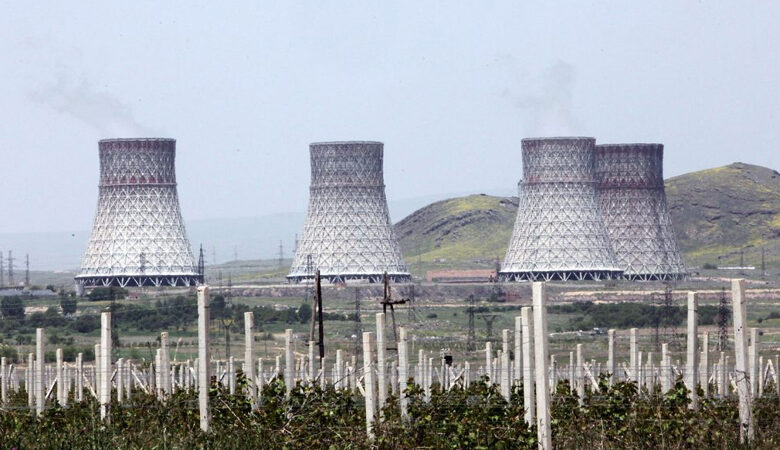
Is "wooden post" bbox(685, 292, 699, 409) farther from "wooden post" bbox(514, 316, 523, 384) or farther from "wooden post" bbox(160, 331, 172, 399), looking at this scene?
"wooden post" bbox(160, 331, 172, 399)

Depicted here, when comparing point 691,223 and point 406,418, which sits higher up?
point 691,223

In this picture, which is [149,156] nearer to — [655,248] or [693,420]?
[655,248]

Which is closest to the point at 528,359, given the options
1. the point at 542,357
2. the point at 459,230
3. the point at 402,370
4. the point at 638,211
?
the point at 542,357

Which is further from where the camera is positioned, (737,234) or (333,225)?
(737,234)

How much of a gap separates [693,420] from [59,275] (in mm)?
167774

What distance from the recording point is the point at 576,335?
68.7m

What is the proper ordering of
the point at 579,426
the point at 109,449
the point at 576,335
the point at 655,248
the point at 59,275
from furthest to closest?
the point at 59,275
the point at 655,248
the point at 576,335
the point at 579,426
the point at 109,449

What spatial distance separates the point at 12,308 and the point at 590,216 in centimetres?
3100

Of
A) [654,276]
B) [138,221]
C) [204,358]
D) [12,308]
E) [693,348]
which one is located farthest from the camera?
[654,276]

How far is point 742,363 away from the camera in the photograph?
1791 centimetres

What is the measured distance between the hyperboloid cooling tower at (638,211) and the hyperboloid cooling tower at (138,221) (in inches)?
946

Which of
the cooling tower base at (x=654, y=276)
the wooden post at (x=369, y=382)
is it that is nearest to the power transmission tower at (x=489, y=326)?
the cooling tower base at (x=654, y=276)

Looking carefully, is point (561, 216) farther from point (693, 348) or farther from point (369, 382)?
point (369, 382)

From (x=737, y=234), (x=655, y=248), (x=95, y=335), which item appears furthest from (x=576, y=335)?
(x=737, y=234)
